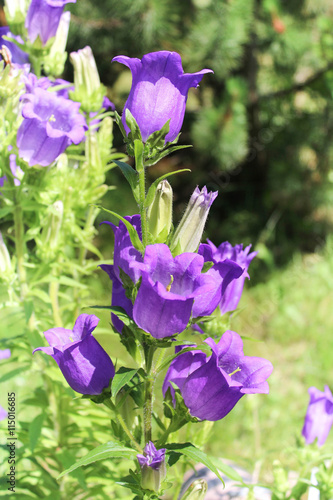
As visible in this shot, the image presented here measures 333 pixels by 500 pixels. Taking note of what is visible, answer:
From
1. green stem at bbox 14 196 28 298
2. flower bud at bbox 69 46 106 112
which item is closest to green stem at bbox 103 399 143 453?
green stem at bbox 14 196 28 298

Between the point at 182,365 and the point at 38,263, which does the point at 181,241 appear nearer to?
the point at 182,365

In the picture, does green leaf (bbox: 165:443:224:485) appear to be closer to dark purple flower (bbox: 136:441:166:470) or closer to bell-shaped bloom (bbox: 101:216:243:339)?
dark purple flower (bbox: 136:441:166:470)

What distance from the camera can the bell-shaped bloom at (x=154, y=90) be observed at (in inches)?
37.4

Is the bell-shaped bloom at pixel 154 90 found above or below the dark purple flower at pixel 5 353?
above

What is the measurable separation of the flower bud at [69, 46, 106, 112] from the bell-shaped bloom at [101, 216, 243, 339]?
0.83m

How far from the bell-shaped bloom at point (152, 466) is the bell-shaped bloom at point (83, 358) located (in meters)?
0.15

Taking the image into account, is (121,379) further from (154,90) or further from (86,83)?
(86,83)

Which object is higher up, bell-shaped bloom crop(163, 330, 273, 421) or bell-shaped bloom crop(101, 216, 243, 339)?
bell-shaped bloom crop(101, 216, 243, 339)

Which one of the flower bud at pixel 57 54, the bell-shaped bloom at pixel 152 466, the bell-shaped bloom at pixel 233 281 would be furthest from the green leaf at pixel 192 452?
the flower bud at pixel 57 54

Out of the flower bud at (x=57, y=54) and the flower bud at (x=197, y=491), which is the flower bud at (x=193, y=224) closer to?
the flower bud at (x=197, y=491)

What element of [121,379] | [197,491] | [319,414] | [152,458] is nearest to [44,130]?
[121,379]

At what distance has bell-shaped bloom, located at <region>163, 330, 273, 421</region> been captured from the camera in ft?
3.16

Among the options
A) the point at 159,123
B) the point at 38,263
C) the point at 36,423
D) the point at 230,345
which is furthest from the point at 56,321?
the point at 159,123

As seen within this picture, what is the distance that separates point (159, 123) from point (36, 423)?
0.96 meters
